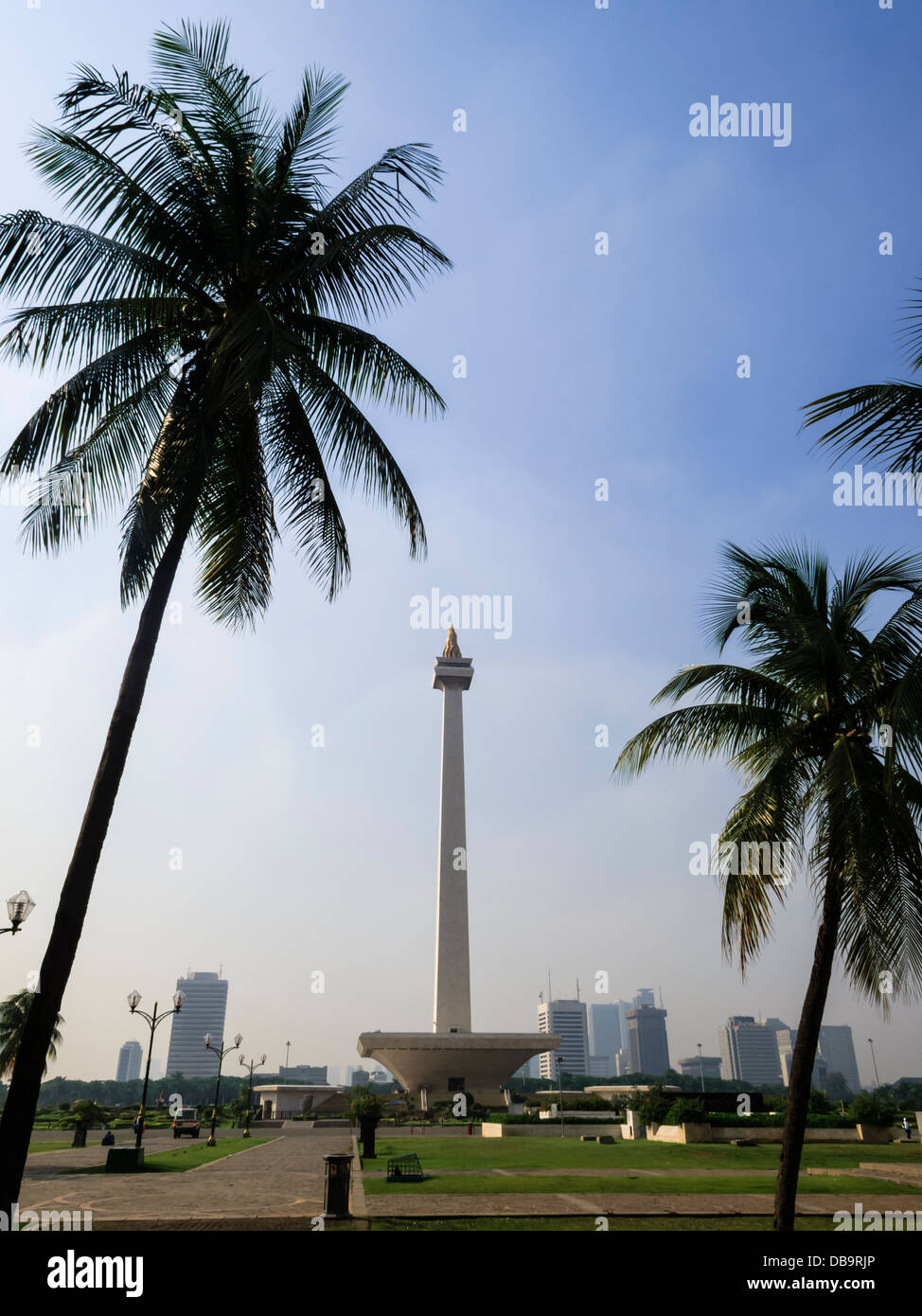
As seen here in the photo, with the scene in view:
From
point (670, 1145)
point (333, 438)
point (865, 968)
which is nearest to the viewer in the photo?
point (865, 968)

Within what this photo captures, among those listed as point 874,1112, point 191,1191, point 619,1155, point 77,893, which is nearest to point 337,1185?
point 191,1191

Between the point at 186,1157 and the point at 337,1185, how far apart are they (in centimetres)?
1807

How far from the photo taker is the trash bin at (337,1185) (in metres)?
14.8

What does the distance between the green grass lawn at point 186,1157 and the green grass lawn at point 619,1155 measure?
5.54m

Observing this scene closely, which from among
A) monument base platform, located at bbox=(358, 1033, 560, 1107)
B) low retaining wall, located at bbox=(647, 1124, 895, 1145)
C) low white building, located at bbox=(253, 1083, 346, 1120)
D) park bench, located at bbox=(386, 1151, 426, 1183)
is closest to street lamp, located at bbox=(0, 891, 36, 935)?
park bench, located at bbox=(386, 1151, 426, 1183)

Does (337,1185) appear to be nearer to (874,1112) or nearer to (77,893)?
(77,893)

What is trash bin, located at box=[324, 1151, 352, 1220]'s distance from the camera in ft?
48.5

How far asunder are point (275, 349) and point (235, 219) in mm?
2359

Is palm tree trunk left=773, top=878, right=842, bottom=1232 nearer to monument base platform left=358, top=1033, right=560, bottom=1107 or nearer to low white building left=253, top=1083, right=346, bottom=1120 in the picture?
monument base platform left=358, top=1033, right=560, bottom=1107

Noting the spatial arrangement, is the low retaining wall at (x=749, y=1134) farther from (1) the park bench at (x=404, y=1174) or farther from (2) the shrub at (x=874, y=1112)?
(1) the park bench at (x=404, y=1174)

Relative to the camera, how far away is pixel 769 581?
1348 cm

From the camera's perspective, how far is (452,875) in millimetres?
71188
